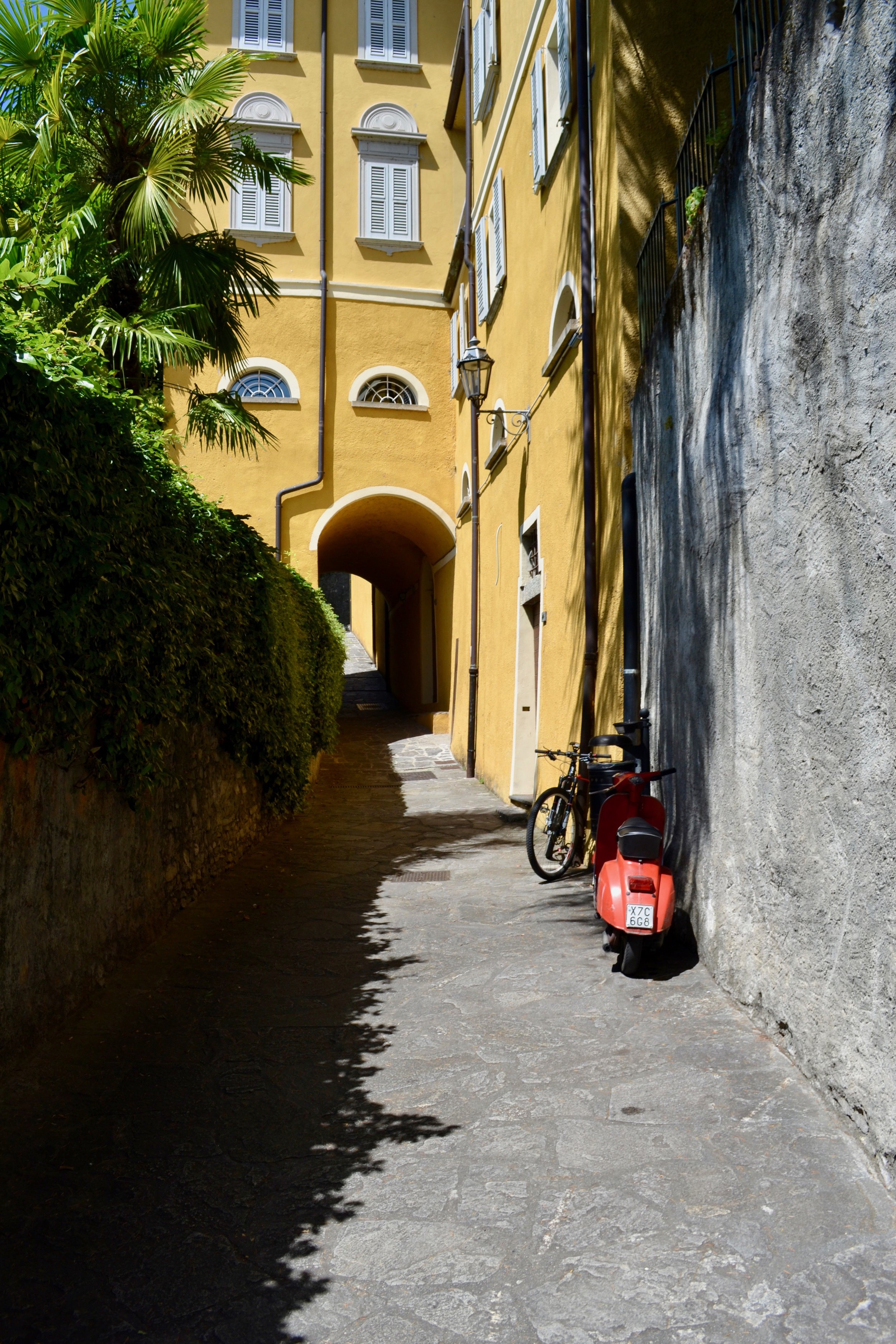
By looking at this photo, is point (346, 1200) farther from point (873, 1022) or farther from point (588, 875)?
point (588, 875)

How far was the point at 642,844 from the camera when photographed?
518 centimetres

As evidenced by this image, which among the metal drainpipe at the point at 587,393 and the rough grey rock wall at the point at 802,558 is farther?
the metal drainpipe at the point at 587,393

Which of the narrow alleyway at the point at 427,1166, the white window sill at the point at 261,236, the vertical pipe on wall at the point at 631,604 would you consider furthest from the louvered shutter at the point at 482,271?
the narrow alleyway at the point at 427,1166

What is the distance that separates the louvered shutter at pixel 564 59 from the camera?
349 inches

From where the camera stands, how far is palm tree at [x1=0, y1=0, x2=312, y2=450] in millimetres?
8234

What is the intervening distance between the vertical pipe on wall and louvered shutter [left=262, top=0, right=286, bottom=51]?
15.3 meters

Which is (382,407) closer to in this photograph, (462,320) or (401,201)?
(462,320)

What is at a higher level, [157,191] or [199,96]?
[199,96]

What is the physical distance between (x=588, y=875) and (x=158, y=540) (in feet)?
13.6

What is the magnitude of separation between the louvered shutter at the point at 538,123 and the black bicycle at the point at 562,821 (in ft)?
18.6

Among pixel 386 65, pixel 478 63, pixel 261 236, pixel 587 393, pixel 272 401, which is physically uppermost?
pixel 386 65

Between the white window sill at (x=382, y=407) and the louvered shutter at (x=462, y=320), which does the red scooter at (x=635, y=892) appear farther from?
the white window sill at (x=382, y=407)

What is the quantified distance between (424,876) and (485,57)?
11230mm

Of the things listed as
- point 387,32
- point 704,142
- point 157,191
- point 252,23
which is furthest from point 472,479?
point 252,23
